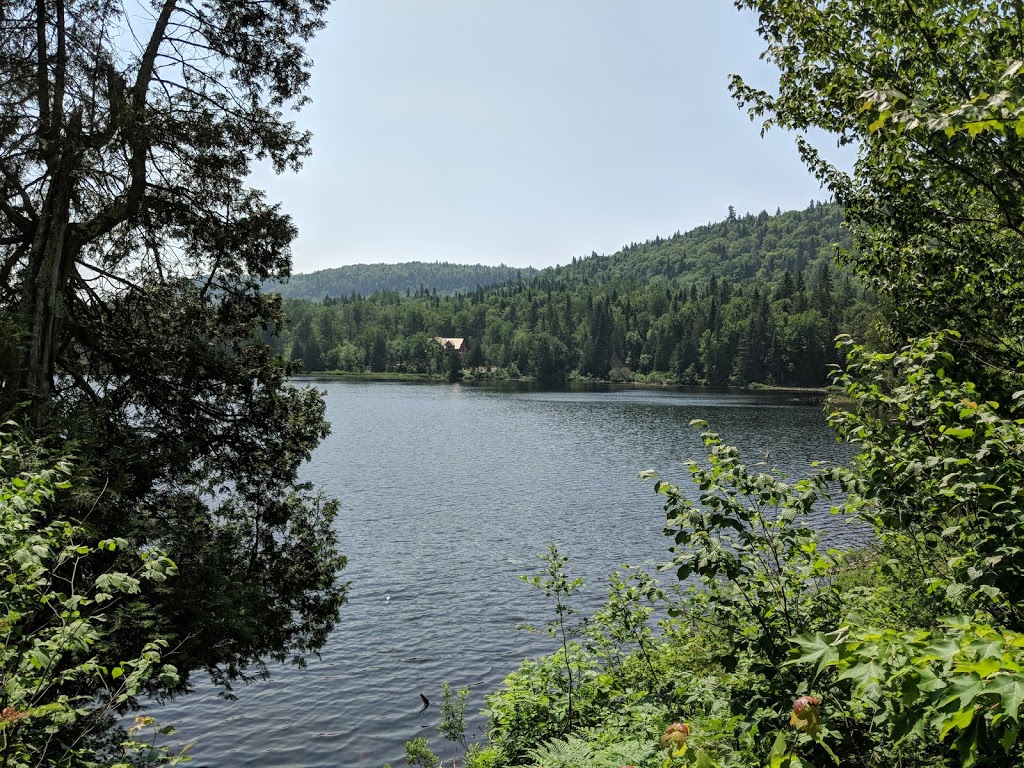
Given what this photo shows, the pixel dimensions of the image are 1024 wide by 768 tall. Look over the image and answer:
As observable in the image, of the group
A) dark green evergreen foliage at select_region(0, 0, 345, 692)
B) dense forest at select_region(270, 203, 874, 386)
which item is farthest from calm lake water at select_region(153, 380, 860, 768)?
dense forest at select_region(270, 203, 874, 386)

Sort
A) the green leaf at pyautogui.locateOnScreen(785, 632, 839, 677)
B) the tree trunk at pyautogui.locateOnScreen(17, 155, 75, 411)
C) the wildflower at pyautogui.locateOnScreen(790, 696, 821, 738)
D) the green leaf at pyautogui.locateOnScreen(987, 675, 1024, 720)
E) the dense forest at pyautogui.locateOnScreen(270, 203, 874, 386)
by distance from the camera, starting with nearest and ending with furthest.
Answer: the green leaf at pyautogui.locateOnScreen(987, 675, 1024, 720), the green leaf at pyautogui.locateOnScreen(785, 632, 839, 677), the wildflower at pyautogui.locateOnScreen(790, 696, 821, 738), the tree trunk at pyautogui.locateOnScreen(17, 155, 75, 411), the dense forest at pyautogui.locateOnScreen(270, 203, 874, 386)

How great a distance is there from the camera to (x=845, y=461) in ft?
131

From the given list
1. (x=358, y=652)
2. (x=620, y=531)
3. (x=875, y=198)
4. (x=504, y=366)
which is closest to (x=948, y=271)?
(x=875, y=198)

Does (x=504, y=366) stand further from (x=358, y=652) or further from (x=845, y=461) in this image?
(x=358, y=652)

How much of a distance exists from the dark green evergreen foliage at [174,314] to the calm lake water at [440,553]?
2.46m

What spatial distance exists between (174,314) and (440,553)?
49.1ft

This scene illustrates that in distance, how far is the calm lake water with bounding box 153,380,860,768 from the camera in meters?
13.4

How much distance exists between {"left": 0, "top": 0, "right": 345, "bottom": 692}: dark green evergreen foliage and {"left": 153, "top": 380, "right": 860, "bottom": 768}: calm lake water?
246cm

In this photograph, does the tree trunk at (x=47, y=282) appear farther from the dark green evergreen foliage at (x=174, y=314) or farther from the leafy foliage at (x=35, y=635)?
the leafy foliage at (x=35, y=635)

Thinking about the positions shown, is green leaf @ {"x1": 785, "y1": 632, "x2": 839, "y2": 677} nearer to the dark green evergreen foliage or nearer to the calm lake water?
the calm lake water

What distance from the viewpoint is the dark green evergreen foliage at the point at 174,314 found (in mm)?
9617

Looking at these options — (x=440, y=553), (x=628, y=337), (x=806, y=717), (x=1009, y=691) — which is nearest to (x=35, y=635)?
(x=806, y=717)

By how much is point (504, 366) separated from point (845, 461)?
133m

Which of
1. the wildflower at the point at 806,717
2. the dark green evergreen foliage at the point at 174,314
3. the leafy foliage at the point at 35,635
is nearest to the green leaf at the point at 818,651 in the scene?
the wildflower at the point at 806,717
